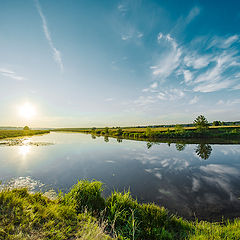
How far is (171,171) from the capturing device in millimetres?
12789

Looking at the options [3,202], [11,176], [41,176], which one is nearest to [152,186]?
[3,202]

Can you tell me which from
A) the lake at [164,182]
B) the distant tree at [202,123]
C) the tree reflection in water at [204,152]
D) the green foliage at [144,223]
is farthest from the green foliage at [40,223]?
the distant tree at [202,123]

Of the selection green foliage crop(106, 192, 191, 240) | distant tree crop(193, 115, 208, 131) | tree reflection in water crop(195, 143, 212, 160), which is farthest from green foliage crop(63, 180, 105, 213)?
distant tree crop(193, 115, 208, 131)

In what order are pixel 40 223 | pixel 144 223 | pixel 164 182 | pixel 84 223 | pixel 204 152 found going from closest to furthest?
1. pixel 40 223
2. pixel 84 223
3. pixel 144 223
4. pixel 164 182
5. pixel 204 152

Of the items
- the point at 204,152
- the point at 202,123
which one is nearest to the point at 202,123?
the point at 202,123

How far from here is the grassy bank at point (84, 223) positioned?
3365mm

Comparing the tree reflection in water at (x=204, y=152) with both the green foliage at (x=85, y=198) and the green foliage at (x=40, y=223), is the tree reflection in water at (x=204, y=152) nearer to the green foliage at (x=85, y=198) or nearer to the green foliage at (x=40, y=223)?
the green foliage at (x=85, y=198)

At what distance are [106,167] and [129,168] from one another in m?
2.55

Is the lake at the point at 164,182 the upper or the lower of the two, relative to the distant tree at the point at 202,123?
lower

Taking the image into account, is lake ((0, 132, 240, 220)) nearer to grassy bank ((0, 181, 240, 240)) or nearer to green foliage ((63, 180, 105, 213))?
grassy bank ((0, 181, 240, 240))

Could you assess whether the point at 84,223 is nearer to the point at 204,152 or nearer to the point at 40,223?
the point at 40,223

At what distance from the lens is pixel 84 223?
13.5ft

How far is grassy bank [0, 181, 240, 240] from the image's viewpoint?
11.0 ft

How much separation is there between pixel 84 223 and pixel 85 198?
172cm
